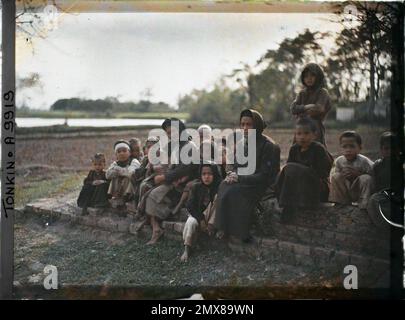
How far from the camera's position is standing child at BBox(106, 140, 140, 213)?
3.80 metres

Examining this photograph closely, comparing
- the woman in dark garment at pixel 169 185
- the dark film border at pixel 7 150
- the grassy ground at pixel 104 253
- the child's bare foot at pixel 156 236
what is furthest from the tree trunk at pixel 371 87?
the dark film border at pixel 7 150

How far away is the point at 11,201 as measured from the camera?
3.74 metres

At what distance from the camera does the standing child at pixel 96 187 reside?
382 cm

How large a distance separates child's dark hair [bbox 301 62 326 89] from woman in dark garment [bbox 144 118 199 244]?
1.02m

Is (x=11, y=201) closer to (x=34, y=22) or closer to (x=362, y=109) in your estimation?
(x=34, y=22)

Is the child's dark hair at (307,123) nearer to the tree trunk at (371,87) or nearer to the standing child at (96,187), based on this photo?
the tree trunk at (371,87)

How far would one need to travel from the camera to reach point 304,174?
369 centimetres

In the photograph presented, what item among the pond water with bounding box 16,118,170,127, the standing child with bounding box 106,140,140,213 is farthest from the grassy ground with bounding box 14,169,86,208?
the pond water with bounding box 16,118,170,127

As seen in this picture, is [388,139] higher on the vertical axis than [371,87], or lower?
lower

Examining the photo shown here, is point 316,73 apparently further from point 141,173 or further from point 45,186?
point 45,186

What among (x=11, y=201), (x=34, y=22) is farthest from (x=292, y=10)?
(x=11, y=201)

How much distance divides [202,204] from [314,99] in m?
1.19

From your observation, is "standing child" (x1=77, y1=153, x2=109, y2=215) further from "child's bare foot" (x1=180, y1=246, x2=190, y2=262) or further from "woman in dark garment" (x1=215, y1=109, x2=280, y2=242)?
"woman in dark garment" (x1=215, y1=109, x2=280, y2=242)

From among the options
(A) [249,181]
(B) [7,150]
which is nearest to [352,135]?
(A) [249,181]
